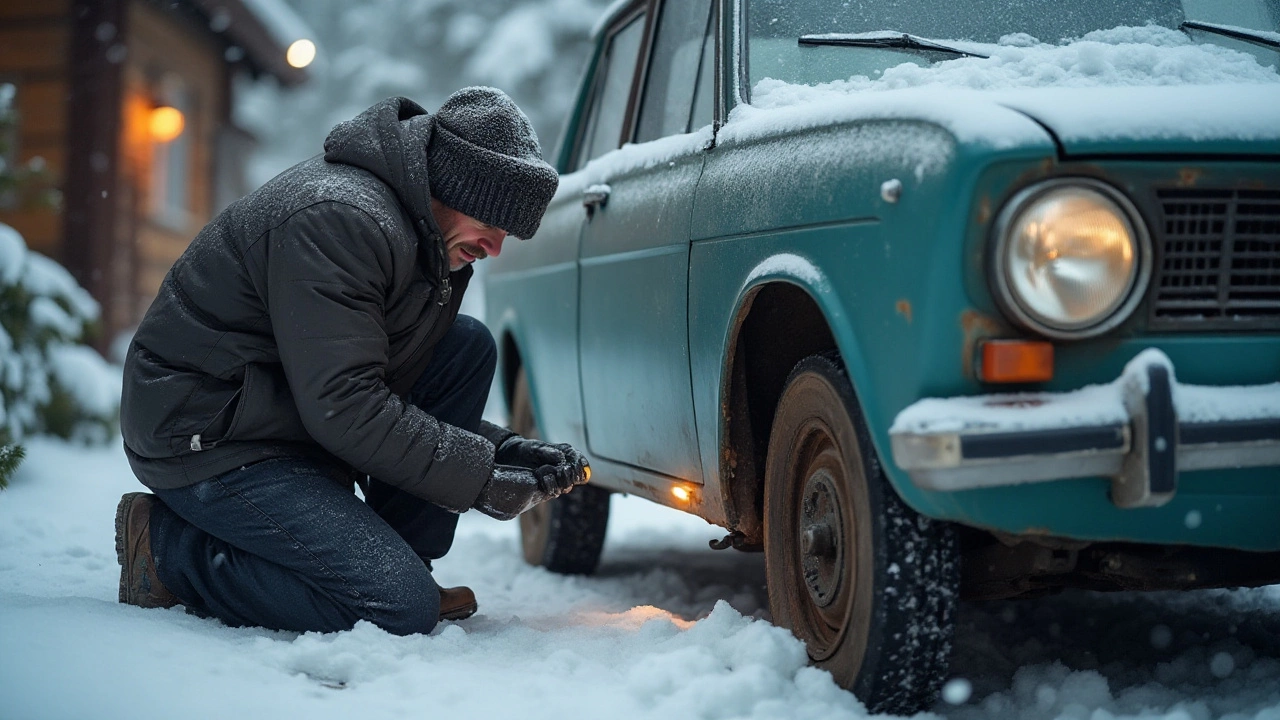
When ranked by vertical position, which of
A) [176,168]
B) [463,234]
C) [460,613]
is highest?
[463,234]

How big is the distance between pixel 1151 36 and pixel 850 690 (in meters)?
1.72

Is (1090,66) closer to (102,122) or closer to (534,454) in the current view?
(534,454)

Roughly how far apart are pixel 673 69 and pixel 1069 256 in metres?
1.99

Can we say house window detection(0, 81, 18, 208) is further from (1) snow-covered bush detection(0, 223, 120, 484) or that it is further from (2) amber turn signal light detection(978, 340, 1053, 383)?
(2) amber turn signal light detection(978, 340, 1053, 383)

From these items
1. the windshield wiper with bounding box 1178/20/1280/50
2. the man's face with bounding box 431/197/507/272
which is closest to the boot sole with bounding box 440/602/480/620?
the man's face with bounding box 431/197/507/272

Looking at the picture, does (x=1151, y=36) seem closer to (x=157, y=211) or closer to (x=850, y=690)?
(x=850, y=690)

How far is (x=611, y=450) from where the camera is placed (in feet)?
12.8

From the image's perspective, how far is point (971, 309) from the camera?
2148 mm

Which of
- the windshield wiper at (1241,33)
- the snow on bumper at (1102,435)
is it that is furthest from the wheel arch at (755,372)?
the windshield wiper at (1241,33)

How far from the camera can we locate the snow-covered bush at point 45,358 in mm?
6555

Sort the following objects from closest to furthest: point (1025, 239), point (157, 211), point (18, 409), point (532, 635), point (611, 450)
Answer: point (1025, 239), point (532, 635), point (611, 450), point (18, 409), point (157, 211)

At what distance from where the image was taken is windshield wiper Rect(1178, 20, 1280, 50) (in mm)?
2996

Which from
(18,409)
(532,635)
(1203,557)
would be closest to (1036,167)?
(1203,557)

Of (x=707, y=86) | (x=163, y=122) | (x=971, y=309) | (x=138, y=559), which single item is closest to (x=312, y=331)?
(x=138, y=559)
